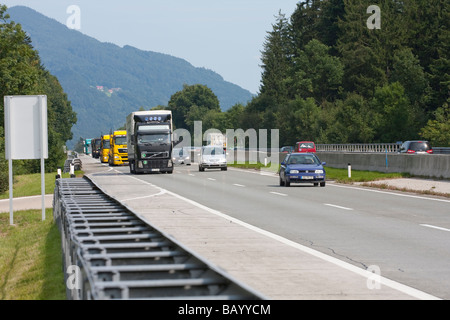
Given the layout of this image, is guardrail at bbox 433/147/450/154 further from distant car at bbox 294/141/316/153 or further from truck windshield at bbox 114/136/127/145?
truck windshield at bbox 114/136/127/145

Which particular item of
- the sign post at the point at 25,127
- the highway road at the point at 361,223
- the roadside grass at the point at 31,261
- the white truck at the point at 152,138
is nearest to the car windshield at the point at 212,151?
the white truck at the point at 152,138

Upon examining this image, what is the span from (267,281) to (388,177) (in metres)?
27.5

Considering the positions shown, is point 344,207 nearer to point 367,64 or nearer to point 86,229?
point 86,229

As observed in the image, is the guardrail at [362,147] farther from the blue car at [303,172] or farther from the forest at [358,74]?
the blue car at [303,172]

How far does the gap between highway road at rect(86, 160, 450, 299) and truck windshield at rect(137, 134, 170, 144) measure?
16468mm

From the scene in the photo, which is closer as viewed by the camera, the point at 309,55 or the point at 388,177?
the point at 388,177

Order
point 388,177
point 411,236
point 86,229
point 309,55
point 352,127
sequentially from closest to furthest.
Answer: point 86,229 → point 411,236 → point 388,177 → point 352,127 → point 309,55

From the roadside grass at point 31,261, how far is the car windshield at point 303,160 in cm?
1436

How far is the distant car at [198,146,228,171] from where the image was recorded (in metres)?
51.1

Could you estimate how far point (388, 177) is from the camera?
Answer: 3609 cm

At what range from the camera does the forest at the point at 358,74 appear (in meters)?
88.9

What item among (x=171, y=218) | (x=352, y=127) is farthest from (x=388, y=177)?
(x=352, y=127)

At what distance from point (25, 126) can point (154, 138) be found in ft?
89.0

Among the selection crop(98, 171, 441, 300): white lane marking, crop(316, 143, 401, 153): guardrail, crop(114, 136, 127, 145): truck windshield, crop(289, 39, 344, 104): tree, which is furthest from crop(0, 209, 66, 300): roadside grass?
crop(289, 39, 344, 104): tree
